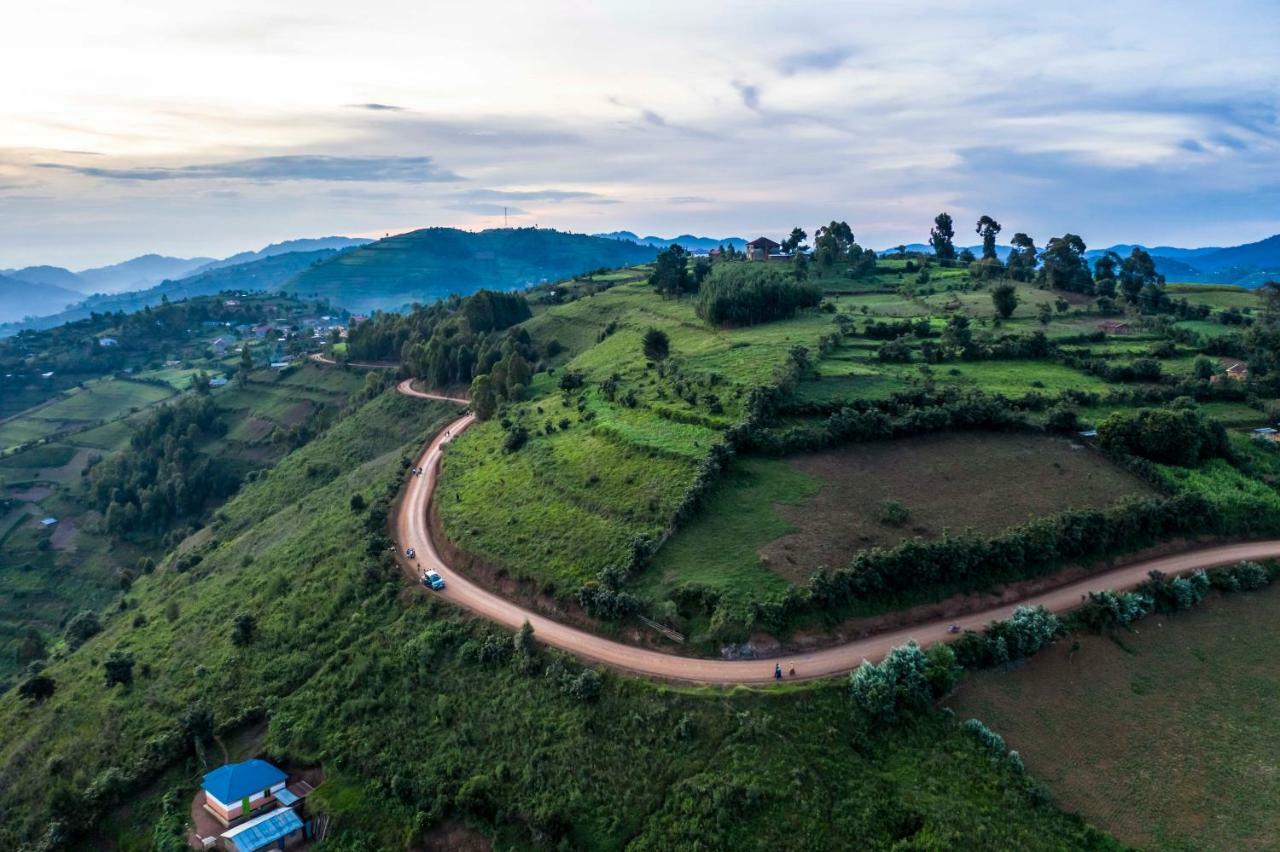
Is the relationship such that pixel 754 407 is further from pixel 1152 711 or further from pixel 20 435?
pixel 20 435

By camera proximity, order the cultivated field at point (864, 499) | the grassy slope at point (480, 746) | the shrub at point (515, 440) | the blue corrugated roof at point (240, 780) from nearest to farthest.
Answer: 1. the grassy slope at point (480, 746)
2. the blue corrugated roof at point (240, 780)
3. the cultivated field at point (864, 499)
4. the shrub at point (515, 440)

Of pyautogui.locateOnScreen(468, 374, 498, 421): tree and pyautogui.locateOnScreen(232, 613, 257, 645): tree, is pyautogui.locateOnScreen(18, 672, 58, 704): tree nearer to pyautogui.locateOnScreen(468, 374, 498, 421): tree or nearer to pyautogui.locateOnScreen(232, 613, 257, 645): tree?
pyautogui.locateOnScreen(232, 613, 257, 645): tree

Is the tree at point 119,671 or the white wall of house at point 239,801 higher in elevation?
the white wall of house at point 239,801

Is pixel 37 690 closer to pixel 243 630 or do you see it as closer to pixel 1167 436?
pixel 243 630

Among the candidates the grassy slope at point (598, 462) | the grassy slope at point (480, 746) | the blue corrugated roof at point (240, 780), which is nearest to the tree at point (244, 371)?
the grassy slope at point (598, 462)

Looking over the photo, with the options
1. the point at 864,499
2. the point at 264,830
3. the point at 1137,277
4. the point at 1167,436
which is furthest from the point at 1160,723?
the point at 1137,277

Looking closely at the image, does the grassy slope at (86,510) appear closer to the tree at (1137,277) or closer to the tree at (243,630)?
the tree at (243,630)
